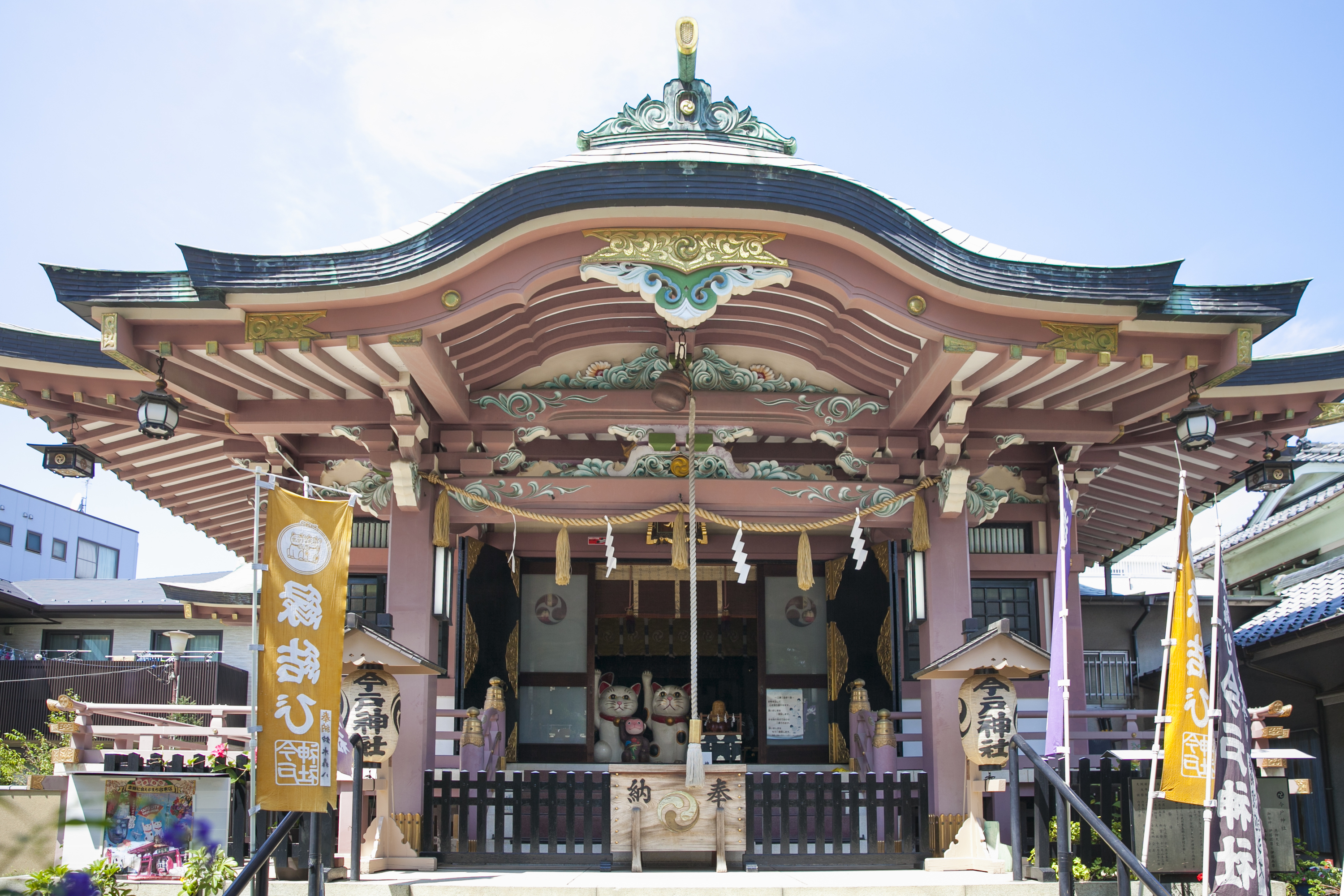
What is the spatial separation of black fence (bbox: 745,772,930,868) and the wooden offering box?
0.55ft

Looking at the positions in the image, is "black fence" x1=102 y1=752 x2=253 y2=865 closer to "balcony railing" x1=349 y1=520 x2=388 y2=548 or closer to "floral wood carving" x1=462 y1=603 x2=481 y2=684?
"floral wood carving" x1=462 y1=603 x2=481 y2=684

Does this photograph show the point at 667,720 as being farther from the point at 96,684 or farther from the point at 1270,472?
the point at 96,684

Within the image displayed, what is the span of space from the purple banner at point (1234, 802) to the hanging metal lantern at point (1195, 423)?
7.95 feet

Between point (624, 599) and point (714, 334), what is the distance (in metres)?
5.25

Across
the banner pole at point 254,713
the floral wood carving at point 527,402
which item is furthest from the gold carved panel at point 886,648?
the banner pole at point 254,713

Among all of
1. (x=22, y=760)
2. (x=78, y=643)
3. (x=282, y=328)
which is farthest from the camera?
(x=78, y=643)

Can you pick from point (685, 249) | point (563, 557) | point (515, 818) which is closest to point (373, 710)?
point (515, 818)

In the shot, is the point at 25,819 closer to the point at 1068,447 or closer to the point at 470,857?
the point at 470,857

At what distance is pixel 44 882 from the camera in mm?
4887

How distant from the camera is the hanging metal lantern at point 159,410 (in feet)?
27.5

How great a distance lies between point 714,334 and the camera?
31.2 ft

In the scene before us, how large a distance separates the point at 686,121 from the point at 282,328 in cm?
395

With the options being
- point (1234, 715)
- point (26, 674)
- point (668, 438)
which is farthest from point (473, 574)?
point (26, 674)

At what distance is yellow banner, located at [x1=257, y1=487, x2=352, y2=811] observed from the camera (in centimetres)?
650
